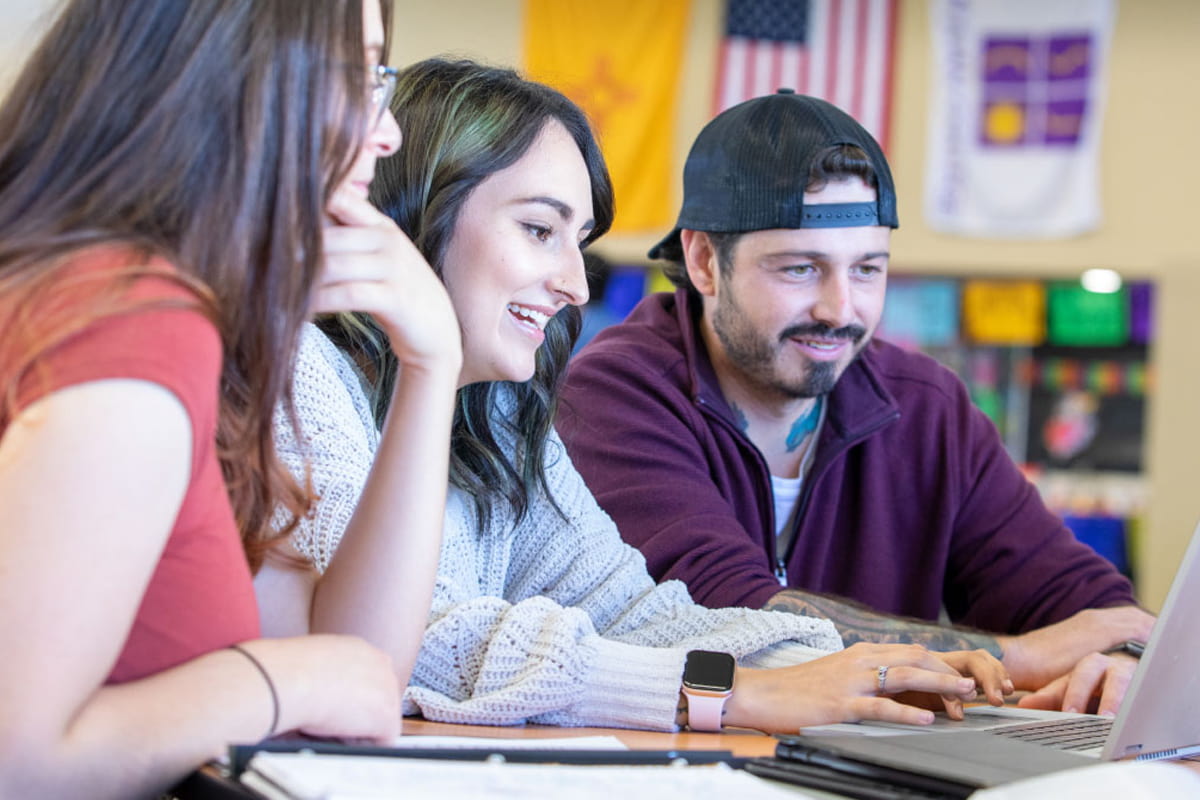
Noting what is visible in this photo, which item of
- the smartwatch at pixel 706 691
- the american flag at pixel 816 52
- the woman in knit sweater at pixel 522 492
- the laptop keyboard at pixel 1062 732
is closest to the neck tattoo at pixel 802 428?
the woman in knit sweater at pixel 522 492

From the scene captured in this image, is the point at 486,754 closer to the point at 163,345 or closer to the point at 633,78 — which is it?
the point at 163,345

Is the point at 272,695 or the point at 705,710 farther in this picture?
the point at 705,710

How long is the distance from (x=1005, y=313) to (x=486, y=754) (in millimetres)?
5800

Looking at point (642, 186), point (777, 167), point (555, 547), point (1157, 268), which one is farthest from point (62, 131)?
point (1157, 268)

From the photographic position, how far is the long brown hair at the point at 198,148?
975 mm

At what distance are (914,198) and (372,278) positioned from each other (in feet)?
18.5

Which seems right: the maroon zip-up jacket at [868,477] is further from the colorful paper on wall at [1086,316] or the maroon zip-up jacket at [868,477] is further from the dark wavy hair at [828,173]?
the colorful paper on wall at [1086,316]

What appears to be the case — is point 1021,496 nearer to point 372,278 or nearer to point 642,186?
point 372,278

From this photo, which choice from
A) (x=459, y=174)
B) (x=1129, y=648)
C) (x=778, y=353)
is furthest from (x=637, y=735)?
(x=778, y=353)

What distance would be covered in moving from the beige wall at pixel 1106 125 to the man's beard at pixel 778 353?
152 inches

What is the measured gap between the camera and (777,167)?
8.06 feet

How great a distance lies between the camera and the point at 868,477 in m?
2.53

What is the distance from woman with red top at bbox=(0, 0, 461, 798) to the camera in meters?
0.83

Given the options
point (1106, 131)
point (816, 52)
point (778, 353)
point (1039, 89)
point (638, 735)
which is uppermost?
point (816, 52)
